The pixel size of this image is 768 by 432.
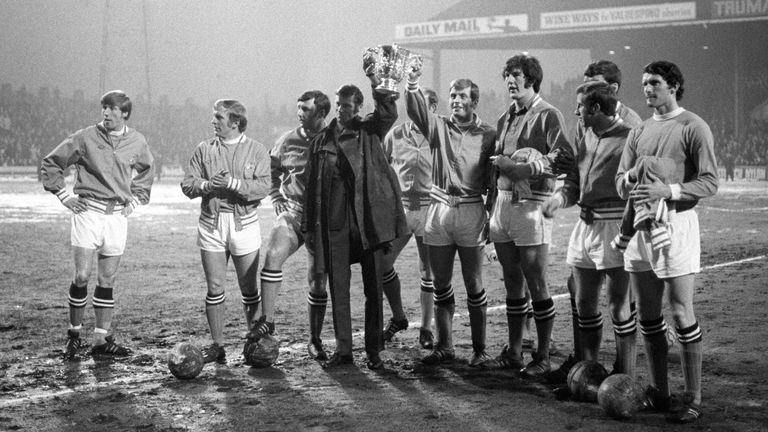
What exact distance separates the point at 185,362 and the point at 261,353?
61cm

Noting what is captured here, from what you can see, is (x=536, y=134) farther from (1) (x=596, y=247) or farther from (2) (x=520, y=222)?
(1) (x=596, y=247)

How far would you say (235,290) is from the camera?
10695 mm

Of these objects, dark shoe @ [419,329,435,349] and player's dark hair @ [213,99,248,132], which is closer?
player's dark hair @ [213,99,248,132]

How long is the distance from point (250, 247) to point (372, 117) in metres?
1.50

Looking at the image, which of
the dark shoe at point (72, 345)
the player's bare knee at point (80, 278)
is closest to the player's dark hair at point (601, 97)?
the player's bare knee at point (80, 278)

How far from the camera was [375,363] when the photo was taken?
258 inches

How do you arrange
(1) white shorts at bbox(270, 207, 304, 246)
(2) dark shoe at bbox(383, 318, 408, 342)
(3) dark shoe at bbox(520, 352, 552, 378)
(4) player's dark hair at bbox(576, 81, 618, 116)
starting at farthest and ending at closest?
(2) dark shoe at bbox(383, 318, 408, 342) → (1) white shorts at bbox(270, 207, 304, 246) → (3) dark shoe at bbox(520, 352, 552, 378) → (4) player's dark hair at bbox(576, 81, 618, 116)

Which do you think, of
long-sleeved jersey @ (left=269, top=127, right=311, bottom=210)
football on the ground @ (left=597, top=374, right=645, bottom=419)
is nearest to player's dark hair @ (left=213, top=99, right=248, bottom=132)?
long-sleeved jersey @ (left=269, top=127, right=311, bottom=210)

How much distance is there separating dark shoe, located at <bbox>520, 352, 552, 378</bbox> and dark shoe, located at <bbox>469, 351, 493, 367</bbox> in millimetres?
417

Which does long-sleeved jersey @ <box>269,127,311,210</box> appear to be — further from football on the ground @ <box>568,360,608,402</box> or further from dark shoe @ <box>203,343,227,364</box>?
football on the ground @ <box>568,360,608,402</box>

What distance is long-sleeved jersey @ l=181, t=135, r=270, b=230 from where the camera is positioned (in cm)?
698

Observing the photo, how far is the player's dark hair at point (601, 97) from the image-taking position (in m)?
5.52

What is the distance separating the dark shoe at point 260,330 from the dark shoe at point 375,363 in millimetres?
892

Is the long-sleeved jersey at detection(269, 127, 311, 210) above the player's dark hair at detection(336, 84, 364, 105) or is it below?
below
